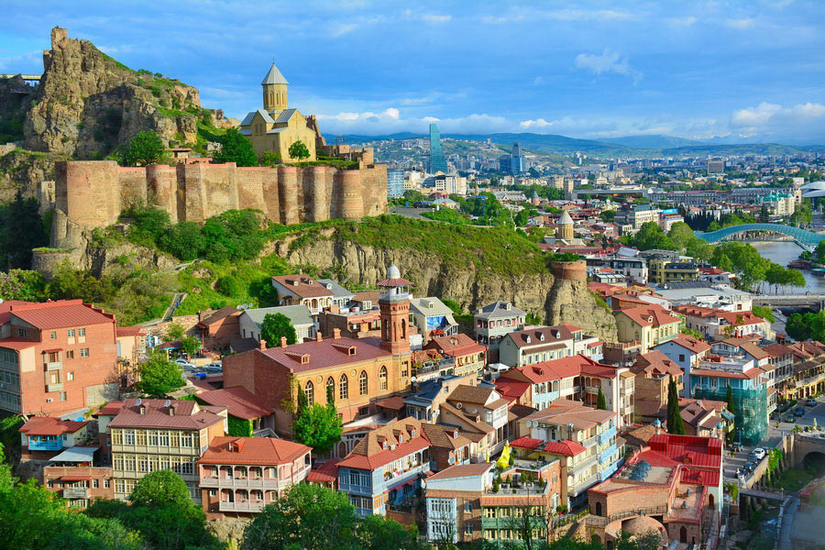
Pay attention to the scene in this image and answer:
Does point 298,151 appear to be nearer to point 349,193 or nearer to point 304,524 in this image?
point 349,193

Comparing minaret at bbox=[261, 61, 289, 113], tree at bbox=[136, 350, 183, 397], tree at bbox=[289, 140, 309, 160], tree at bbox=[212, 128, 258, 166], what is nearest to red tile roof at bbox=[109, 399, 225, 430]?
tree at bbox=[136, 350, 183, 397]

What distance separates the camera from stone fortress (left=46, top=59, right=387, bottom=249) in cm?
4091

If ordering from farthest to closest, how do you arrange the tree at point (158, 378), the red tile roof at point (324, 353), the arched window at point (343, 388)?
the arched window at point (343, 388) → the red tile roof at point (324, 353) → the tree at point (158, 378)

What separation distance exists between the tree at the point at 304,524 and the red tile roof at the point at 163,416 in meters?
3.98

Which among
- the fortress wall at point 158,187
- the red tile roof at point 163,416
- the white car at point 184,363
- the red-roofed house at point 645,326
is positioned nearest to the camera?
the red tile roof at point 163,416

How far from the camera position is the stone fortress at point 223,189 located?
40.9 metres

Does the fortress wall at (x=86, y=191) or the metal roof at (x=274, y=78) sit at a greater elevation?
the metal roof at (x=274, y=78)

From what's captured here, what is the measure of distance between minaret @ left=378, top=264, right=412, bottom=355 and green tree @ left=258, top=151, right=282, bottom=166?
19.7 m

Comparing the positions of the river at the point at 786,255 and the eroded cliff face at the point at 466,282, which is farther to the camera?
the river at the point at 786,255

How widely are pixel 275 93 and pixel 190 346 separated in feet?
81.1

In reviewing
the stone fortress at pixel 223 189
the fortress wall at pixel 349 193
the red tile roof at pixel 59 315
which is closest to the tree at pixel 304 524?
the red tile roof at pixel 59 315

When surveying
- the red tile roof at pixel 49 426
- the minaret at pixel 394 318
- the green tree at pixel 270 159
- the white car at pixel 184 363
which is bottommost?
the red tile roof at pixel 49 426

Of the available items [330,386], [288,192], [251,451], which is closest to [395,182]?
[288,192]

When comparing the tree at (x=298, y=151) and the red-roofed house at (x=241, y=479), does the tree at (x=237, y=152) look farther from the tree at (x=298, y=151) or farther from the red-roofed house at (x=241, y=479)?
the red-roofed house at (x=241, y=479)
